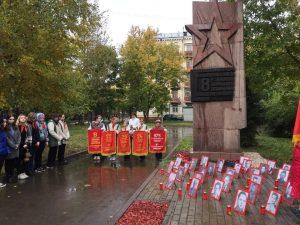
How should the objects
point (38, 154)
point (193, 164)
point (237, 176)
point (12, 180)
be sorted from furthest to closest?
point (38, 154) < point (193, 164) < point (12, 180) < point (237, 176)

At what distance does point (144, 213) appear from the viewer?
6863 millimetres

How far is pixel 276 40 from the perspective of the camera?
45.8ft

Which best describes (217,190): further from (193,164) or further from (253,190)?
(193,164)

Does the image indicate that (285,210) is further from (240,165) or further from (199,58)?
(199,58)


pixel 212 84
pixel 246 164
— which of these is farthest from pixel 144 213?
pixel 212 84

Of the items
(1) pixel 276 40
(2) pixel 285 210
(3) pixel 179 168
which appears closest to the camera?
A: (2) pixel 285 210

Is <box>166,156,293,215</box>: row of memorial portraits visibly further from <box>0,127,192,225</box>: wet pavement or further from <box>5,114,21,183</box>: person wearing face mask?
<box>5,114,21,183</box>: person wearing face mask

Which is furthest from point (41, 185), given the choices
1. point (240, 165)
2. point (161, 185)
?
point (240, 165)

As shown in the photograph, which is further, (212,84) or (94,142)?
(94,142)

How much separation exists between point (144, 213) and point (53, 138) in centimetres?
676

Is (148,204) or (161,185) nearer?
(148,204)

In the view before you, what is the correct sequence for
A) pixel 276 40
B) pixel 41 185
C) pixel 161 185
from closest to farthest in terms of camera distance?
pixel 161 185, pixel 41 185, pixel 276 40

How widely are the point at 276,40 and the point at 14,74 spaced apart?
944 cm

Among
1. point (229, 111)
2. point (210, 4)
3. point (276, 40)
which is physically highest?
point (210, 4)
